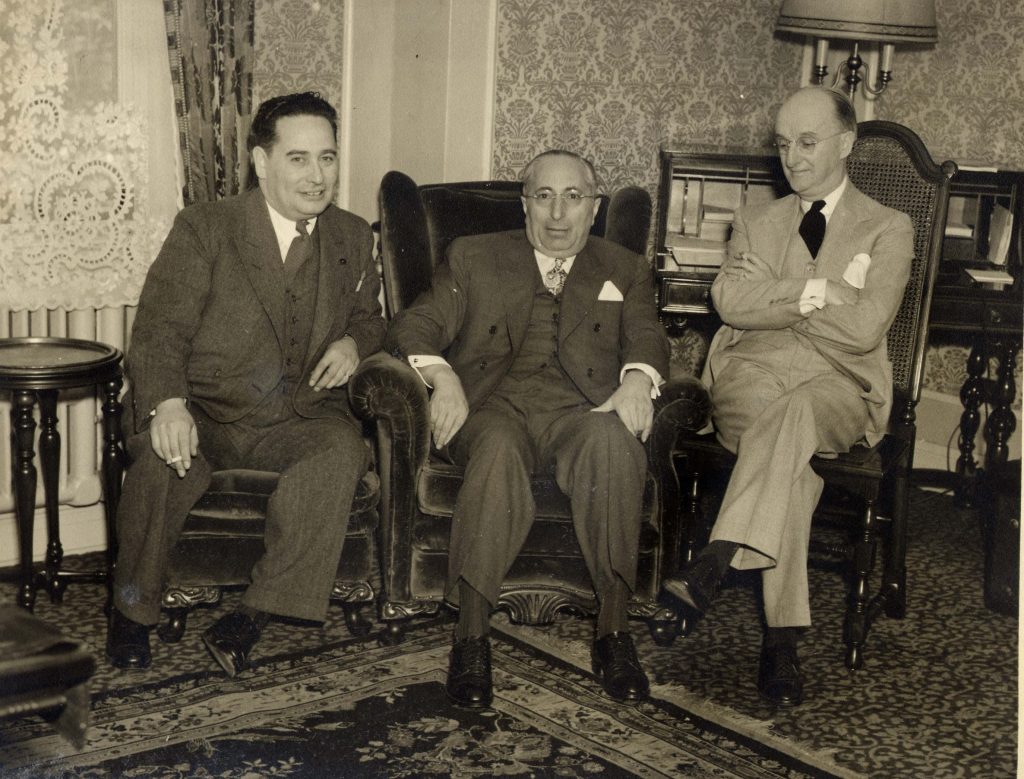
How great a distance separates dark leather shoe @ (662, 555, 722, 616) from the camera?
120 inches

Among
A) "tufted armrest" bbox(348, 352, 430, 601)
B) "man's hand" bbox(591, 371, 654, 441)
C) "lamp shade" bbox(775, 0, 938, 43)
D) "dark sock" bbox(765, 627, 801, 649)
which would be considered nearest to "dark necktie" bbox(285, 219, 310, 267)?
"tufted armrest" bbox(348, 352, 430, 601)

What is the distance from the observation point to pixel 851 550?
3469 mm

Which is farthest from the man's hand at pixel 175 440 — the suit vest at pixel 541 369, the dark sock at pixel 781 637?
the dark sock at pixel 781 637

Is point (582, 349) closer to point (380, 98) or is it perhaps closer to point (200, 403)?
point (200, 403)

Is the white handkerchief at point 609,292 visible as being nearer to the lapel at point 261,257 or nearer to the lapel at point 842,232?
the lapel at point 842,232

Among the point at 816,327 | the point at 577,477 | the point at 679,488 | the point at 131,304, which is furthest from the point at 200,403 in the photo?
the point at 816,327

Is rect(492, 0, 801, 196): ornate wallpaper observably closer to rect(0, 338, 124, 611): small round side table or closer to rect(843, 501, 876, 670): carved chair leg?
rect(0, 338, 124, 611): small round side table

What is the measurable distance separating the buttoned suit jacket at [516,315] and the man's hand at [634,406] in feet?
0.53

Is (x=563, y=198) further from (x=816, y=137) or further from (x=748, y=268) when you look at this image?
(x=816, y=137)

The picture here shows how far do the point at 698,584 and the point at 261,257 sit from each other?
132 cm

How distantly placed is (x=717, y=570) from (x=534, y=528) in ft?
1.49

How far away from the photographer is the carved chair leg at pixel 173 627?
3.18 meters

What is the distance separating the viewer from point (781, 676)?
305 centimetres

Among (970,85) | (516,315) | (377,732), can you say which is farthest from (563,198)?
(970,85)
